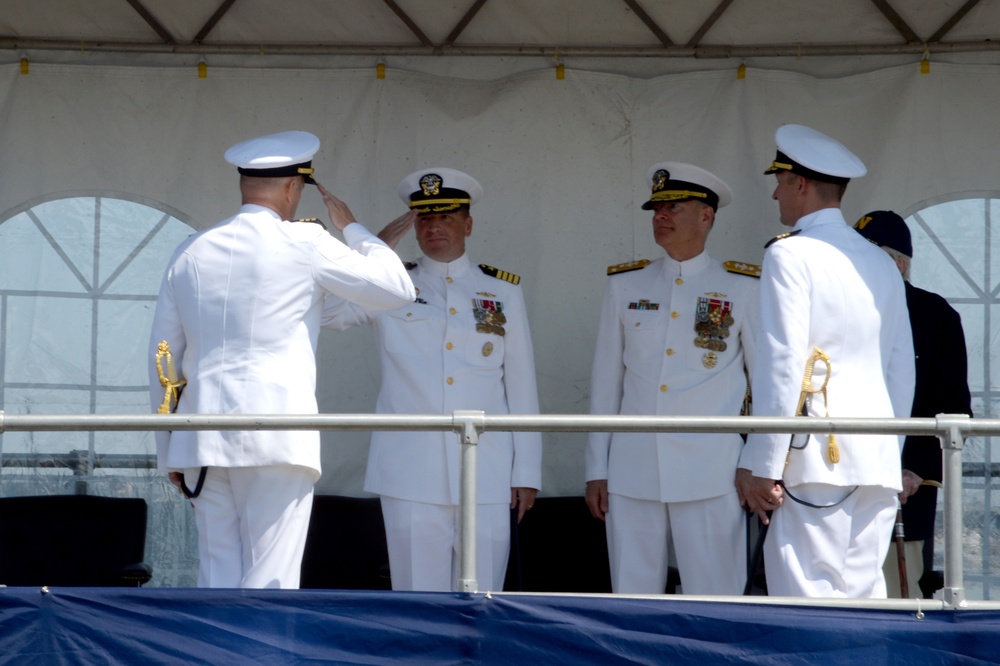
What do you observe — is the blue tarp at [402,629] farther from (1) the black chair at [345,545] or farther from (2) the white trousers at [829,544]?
(1) the black chair at [345,545]

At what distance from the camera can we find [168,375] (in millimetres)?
3805

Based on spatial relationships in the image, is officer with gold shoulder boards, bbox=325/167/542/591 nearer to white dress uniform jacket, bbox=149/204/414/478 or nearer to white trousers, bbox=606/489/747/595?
white trousers, bbox=606/489/747/595

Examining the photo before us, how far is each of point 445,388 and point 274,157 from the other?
1247 mm

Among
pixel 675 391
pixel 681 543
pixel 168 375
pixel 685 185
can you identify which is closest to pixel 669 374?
pixel 675 391

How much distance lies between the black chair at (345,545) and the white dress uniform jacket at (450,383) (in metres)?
0.59

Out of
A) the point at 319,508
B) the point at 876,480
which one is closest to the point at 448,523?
the point at 319,508

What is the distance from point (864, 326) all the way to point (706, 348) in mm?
1002

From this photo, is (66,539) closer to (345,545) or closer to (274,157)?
(345,545)

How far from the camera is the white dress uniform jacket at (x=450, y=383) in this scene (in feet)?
15.6

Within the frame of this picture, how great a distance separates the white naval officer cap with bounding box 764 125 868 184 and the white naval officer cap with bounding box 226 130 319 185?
4.62 feet

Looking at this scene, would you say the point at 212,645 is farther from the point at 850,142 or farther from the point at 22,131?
the point at 850,142

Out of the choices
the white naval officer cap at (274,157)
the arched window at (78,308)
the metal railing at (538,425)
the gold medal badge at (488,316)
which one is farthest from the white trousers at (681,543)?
the arched window at (78,308)

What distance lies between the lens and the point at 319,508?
5.39 m

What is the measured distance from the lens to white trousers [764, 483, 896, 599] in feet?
12.4
